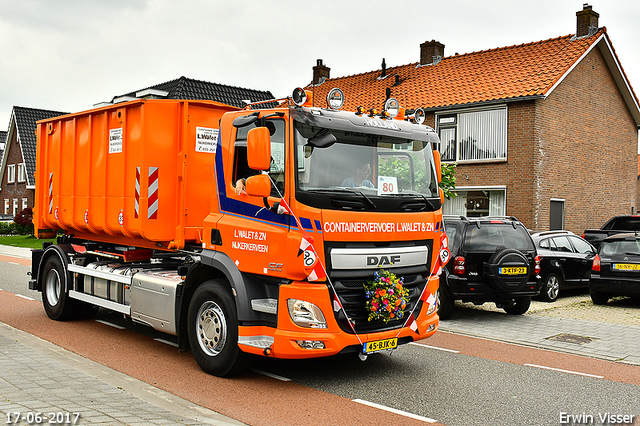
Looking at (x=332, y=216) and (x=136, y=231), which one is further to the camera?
(x=136, y=231)

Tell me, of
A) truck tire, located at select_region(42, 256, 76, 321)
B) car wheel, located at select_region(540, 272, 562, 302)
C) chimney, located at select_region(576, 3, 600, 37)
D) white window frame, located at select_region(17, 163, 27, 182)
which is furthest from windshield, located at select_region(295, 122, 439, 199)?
white window frame, located at select_region(17, 163, 27, 182)

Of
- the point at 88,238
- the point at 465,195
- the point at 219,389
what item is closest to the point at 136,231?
the point at 88,238

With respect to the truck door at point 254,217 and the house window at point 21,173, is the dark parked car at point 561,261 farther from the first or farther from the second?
the house window at point 21,173

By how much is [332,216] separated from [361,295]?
0.90 metres

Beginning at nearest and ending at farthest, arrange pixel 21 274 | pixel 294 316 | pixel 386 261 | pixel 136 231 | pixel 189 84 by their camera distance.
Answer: pixel 294 316, pixel 386 261, pixel 136 231, pixel 189 84, pixel 21 274

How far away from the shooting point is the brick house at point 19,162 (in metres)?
45.4

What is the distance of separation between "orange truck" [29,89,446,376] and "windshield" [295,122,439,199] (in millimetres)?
13

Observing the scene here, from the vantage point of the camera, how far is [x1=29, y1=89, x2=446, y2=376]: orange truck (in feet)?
19.5

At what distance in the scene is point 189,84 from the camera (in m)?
12.1

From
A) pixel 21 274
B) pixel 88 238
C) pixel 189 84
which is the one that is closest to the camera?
pixel 88 238

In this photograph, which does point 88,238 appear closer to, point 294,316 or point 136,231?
point 136,231

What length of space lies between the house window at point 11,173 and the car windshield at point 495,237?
152 feet

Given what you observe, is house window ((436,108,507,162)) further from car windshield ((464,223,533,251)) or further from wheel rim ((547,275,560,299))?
car windshield ((464,223,533,251))

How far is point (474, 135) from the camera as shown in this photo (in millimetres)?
20828
